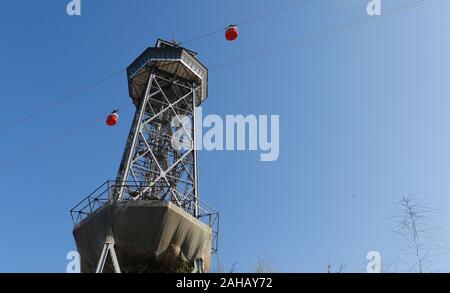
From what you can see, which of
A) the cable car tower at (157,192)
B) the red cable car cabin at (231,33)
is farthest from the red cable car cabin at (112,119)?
the red cable car cabin at (231,33)

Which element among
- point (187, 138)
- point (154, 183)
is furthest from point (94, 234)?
point (187, 138)

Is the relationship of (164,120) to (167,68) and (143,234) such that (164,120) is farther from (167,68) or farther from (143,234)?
(143,234)

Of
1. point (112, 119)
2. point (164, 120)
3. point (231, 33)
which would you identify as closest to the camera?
point (231, 33)

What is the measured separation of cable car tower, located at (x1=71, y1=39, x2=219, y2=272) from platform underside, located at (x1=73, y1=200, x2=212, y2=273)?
0.05 m

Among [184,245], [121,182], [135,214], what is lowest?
[184,245]

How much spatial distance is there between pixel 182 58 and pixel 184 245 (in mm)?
18594

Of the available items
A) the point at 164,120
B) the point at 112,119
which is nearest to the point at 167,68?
the point at 164,120

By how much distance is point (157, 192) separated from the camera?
110 ft

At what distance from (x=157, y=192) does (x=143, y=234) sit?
21.9 feet

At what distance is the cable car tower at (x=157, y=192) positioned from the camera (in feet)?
88.4

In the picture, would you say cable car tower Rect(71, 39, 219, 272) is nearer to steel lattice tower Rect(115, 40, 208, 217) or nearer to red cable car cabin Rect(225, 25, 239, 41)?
steel lattice tower Rect(115, 40, 208, 217)

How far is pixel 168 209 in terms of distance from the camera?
1069 inches

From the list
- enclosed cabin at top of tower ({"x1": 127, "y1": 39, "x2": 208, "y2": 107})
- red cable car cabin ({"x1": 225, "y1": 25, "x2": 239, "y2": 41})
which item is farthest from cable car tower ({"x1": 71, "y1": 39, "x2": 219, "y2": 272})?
red cable car cabin ({"x1": 225, "y1": 25, "x2": 239, "y2": 41})
